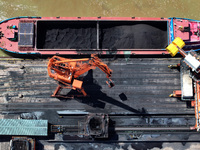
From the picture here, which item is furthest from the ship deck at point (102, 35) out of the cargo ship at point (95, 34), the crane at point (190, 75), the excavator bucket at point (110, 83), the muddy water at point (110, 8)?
the excavator bucket at point (110, 83)

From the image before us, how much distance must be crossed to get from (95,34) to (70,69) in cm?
1035

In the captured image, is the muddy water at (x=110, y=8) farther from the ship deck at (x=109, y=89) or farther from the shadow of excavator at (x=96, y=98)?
the shadow of excavator at (x=96, y=98)

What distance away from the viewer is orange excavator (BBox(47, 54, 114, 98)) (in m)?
37.9

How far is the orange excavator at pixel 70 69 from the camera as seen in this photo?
37906 mm

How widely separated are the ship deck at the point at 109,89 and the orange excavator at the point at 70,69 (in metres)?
3.24

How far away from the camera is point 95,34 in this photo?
44719 mm

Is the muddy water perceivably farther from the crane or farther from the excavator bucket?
the excavator bucket

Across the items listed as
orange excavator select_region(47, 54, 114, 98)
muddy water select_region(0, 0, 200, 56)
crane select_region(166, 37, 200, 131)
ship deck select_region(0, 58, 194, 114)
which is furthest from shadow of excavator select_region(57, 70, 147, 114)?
muddy water select_region(0, 0, 200, 56)

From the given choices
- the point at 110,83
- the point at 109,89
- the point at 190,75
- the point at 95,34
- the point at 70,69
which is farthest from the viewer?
the point at 95,34

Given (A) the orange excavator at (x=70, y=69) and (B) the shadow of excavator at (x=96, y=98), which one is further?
(B) the shadow of excavator at (x=96, y=98)

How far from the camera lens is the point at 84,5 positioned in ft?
157

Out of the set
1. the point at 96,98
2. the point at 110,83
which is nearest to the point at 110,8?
the point at 110,83

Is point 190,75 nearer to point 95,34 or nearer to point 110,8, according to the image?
point 95,34

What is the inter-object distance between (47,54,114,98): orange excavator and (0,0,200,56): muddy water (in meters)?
13.3
